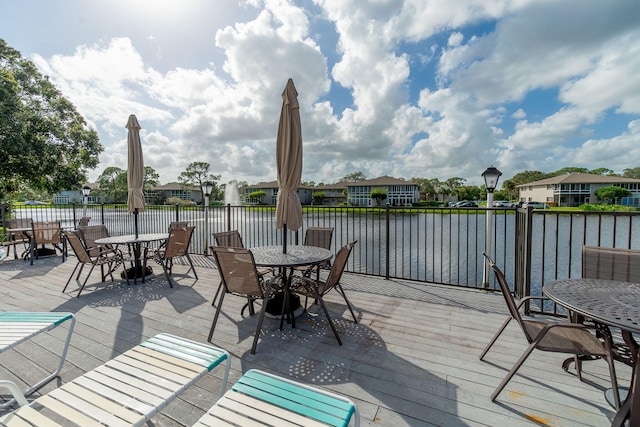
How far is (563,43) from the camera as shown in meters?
9.23

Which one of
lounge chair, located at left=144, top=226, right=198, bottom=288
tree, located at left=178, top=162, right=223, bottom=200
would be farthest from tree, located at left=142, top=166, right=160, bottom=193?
lounge chair, located at left=144, top=226, right=198, bottom=288

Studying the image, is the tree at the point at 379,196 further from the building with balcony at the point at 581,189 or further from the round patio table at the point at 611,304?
the round patio table at the point at 611,304

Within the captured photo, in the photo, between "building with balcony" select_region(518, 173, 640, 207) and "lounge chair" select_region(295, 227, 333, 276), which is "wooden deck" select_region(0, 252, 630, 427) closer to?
"lounge chair" select_region(295, 227, 333, 276)

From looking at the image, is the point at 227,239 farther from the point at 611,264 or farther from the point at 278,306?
the point at 611,264

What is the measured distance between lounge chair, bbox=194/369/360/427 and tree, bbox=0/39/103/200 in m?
15.8

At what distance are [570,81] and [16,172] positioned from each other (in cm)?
3033

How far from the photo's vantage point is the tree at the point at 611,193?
3953 centimetres

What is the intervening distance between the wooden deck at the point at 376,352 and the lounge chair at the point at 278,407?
645mm

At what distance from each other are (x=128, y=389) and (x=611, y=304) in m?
2.75

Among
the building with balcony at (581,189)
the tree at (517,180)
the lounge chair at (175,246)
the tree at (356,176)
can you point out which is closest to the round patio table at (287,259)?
the lounge chair at (175,246)

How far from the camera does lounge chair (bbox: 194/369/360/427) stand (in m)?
1.11

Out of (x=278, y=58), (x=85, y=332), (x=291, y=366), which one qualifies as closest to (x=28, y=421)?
(x=291, y=366)

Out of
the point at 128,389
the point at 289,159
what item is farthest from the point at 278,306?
the point at 128,389

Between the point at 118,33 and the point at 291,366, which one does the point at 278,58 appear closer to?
the point at 118,33
